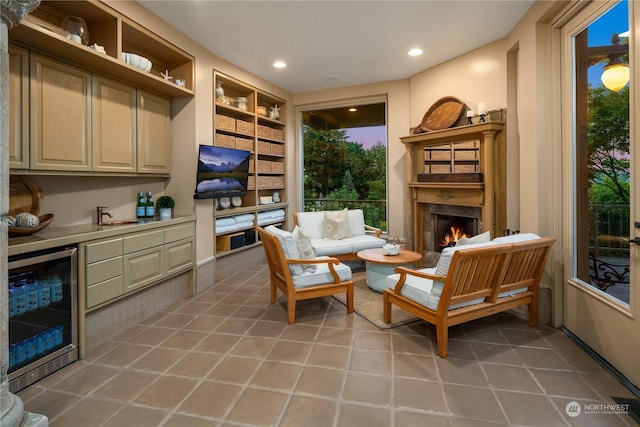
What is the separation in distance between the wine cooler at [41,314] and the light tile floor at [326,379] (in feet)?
0.40

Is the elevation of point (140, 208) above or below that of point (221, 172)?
below

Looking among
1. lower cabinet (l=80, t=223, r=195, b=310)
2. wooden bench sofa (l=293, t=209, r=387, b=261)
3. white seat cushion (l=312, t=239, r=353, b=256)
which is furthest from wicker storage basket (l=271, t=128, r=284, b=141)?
lower cabinet (l=80, t=223, r=195, b=310)

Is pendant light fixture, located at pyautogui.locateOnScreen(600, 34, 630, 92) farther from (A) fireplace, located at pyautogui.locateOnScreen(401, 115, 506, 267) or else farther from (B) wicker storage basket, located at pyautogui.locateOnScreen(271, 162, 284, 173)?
(B) wicker storage basket, located at pyautogui.locateOnScreen(271, 162, 284, 173)

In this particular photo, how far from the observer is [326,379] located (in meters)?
2.18

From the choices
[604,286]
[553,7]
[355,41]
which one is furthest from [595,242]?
[355,41]

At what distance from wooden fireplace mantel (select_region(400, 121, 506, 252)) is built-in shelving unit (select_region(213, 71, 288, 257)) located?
227 centimetres

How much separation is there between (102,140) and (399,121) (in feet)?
14.0

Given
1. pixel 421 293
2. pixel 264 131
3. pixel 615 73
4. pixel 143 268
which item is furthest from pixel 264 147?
pixel 615 73

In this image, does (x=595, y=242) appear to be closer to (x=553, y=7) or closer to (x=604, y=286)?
(x=604, y=286)

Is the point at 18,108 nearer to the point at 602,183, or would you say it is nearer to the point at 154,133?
the point at 154,133

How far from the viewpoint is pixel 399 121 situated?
5453 mm

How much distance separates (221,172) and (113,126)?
136cm

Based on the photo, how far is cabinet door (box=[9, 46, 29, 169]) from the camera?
2.34 meters

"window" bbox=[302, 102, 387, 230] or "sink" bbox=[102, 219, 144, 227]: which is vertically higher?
"window" bbox=[302, 102, 387, 230]
